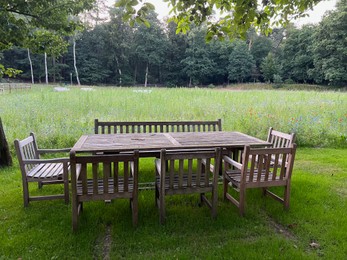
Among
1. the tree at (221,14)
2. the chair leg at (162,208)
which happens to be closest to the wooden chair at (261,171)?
the chair leg at (162,208)

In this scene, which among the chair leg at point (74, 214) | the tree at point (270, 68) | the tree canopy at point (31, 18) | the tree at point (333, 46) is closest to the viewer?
the chair leg at point (74, 214)

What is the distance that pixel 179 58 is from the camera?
48.2 meters

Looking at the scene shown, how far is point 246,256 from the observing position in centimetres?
238

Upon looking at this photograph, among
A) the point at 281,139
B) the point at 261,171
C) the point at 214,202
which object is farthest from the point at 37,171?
the point at 281,139

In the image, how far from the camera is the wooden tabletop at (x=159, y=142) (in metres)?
3.31

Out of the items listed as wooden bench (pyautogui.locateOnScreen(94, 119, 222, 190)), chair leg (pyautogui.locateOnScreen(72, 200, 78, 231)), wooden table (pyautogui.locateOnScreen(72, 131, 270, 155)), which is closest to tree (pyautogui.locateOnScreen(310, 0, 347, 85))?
wooden bench (pyautogui.locateOnScreen(94, 119, 222, 190))

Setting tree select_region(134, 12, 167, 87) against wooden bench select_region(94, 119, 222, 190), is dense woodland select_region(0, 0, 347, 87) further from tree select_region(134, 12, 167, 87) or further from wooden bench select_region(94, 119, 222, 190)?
wooden bench select_region(94, 119, 222, 190)

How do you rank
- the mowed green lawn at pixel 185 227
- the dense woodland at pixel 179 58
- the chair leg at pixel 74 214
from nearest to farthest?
the mowed green lawn at pixel 185 227, the chair leg at pixel 74 214, the dense woodland at pixel 179 58

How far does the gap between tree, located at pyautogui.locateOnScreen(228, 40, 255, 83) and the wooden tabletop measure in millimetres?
43489

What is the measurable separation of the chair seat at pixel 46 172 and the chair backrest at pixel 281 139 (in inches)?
125

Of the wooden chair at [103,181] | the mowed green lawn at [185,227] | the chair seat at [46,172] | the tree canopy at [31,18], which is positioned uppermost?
the tree canopy at [31,18]

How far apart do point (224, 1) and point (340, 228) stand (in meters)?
3.03

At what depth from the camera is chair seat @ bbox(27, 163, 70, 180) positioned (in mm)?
3178

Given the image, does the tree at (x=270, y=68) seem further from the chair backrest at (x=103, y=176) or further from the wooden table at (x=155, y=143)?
the chair backrest at (x=103, y=176)
